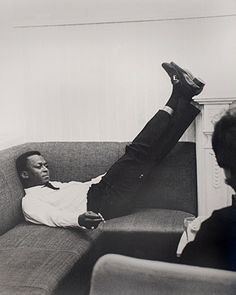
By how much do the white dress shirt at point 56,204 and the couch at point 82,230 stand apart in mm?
42

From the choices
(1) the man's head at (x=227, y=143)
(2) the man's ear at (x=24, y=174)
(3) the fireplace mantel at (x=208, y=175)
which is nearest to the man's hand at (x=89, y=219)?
(2) the man's ear at (x=24, y=174)

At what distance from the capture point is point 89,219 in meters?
2.07

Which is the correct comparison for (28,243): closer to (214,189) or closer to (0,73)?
(214,189)

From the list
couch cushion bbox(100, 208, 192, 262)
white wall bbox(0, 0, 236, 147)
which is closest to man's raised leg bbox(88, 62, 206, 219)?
couch cushion bbox(100, 208, 192, 262)

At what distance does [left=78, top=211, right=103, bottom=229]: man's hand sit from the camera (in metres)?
2.07

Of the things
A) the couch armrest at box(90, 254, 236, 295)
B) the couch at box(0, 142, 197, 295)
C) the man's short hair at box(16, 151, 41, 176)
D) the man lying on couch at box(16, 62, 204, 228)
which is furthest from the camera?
the man's short hair at box(16, 151, 41, 176)

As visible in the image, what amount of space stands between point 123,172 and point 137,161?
0.30 ft

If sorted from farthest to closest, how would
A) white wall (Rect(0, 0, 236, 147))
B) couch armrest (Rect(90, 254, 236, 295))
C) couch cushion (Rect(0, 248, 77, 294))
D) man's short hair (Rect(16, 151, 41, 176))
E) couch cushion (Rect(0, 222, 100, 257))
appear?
white wall (Rect(0, 0, 236, 147)) < man's short hair (Rect(16, 151, 41, 176)) < couch cushion (Rect(0, 222, 100, 257)) < couch cushion (Rect(0, 248, 77, 294)) < couch armrest (Rect(90, 254, 236, 295))

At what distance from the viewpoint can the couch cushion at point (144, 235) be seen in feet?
7.20

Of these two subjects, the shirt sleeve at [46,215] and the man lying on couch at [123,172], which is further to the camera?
the man lying on couch at [123,172]

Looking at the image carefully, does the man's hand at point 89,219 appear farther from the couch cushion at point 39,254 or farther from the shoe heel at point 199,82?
the shoe heel at point 199,82

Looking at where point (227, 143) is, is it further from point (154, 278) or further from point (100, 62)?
point (100, 62)

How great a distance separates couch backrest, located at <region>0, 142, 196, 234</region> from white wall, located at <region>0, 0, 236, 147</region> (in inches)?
8.9

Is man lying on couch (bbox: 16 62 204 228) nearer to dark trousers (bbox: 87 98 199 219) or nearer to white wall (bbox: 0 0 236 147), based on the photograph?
dark trousers (bbox: 87 98 199 219)
